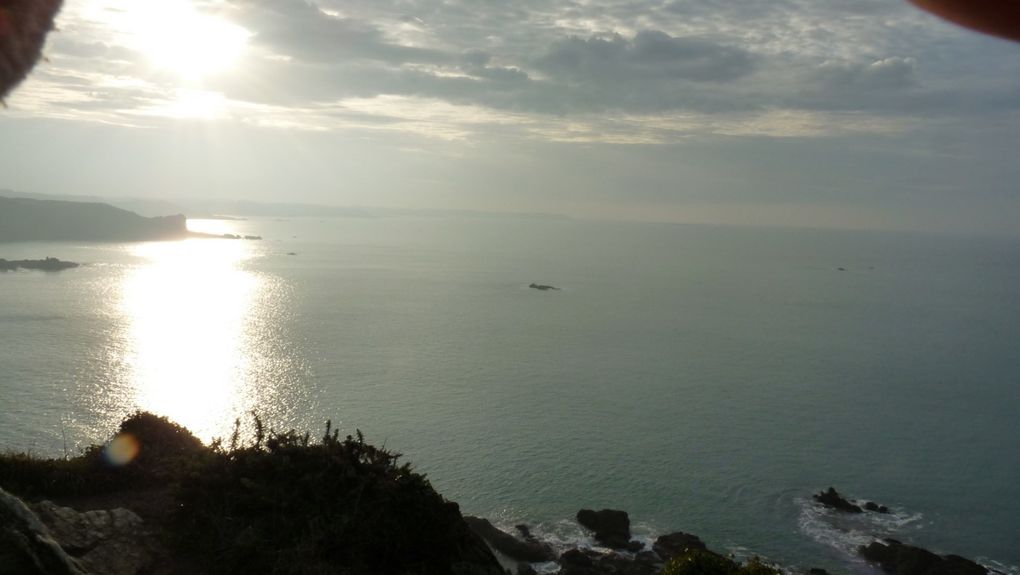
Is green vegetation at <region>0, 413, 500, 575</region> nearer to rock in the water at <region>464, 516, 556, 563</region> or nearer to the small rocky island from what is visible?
rock in the water at <region>464, 516, 556, 563</region>

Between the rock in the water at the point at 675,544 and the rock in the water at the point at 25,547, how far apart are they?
22095 millimetres

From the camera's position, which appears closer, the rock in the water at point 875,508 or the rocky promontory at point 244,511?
the rocky promontory at point 244,511

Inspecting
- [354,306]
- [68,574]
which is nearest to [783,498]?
[68,574]

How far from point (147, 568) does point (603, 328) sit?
61956mm

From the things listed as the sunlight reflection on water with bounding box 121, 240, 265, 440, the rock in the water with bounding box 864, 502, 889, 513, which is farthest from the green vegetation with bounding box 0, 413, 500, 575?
the sunlight reflection on water with bounding box 121, 240, 265, 440

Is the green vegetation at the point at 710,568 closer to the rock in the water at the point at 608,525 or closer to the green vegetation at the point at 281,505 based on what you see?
the green vegetation at the point at 281,505

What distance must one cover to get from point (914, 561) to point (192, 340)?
54974 mm

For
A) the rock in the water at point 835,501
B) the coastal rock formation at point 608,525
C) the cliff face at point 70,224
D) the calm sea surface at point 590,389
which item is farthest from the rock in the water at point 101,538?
the cliff face at point 70,224

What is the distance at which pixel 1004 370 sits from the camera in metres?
58.8

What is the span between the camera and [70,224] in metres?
142

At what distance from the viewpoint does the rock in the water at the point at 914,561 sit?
2550cm

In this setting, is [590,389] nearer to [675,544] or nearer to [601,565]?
[675,544]

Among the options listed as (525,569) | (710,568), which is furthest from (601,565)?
(710,568)

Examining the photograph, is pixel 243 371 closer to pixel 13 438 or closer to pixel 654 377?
pixel 13 438
